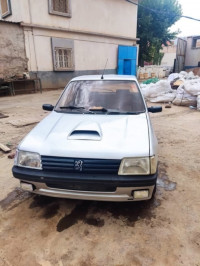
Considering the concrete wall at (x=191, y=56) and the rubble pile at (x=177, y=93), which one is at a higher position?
the concrete wall at (x=191, y=56)

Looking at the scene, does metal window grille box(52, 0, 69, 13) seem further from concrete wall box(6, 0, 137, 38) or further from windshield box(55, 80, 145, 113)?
windshield box(55, 80, 145, 113)

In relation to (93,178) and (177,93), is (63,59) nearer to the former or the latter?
(177,93)

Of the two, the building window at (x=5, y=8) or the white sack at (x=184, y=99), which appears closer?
the white sack at (x=184, y=99)

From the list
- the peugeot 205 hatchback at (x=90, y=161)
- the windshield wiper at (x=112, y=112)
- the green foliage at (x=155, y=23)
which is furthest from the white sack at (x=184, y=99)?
the green foliage at (x=155, y=23)

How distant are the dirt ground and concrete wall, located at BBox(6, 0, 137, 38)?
422 inches

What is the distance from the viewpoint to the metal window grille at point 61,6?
38.9 ft

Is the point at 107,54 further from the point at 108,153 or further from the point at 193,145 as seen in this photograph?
the point at 108,153

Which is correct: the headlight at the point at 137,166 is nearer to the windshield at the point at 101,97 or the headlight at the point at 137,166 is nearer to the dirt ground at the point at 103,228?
the dirt ground at the point at 103,228

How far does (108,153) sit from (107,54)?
1460 centimetres

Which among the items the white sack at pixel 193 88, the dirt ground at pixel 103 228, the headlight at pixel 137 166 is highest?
the white sack at pixel 193 88

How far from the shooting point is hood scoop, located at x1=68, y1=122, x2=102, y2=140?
2.17 metres


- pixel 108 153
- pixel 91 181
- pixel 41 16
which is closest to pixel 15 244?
pixel 91 181

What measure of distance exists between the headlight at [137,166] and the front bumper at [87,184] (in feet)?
0.17

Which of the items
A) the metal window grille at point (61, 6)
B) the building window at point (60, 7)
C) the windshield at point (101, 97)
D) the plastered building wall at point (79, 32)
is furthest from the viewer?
the metal window grille at point (61, 6)
